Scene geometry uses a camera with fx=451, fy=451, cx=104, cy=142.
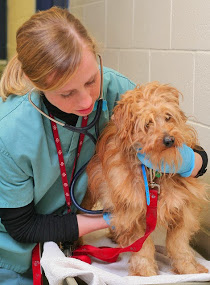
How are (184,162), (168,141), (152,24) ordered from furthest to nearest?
(152,24) < (184,162) < (168,141)

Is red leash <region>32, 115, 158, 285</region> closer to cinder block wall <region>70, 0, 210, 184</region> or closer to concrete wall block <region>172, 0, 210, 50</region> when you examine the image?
cinder block wall <region>70, 0, 210, 184</region>

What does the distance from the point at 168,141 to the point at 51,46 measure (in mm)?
383

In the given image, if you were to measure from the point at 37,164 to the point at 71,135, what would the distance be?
139mm

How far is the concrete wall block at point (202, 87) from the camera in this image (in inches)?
62.4

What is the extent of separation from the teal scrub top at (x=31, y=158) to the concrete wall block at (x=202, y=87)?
30 cm

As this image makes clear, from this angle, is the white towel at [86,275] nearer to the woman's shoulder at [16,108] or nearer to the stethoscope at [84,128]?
the stethoscope at [84,128]

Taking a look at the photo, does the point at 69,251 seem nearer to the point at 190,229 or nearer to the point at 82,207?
the point at 82,207

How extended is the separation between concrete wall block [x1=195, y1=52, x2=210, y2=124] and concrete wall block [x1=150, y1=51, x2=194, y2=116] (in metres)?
0.04

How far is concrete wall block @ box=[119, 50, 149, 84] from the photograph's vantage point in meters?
2.10

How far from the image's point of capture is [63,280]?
1138 mm

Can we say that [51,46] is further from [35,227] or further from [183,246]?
[183,246]

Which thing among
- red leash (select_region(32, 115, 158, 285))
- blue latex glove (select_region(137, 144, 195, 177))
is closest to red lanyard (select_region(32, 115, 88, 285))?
red leash (select_region(32, 115, 158, 285))

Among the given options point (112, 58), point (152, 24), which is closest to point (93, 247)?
point (152, 24)

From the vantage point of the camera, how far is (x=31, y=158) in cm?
132
